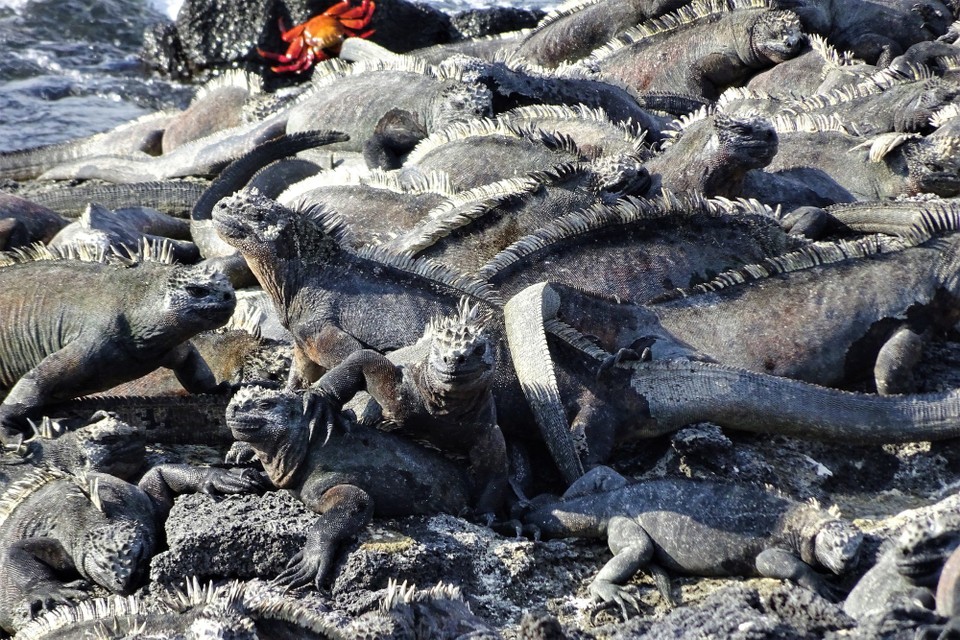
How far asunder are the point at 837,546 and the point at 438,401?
125cm

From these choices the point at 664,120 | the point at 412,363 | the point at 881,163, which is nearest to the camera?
the point at 412,363

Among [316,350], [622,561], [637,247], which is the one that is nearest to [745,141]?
[637,247]

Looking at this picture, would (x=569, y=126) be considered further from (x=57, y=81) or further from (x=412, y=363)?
(x=57, y=81)

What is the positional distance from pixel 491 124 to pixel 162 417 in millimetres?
2521

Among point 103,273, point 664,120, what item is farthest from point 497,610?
point 664,120

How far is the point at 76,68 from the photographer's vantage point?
41.5ft

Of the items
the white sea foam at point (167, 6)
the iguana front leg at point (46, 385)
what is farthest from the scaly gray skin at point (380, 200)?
the white sea foam at point (167, 6)

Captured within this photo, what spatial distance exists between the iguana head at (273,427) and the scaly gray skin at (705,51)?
15.1 feet

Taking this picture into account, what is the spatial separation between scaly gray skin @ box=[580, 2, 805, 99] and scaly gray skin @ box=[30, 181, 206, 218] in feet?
8.21

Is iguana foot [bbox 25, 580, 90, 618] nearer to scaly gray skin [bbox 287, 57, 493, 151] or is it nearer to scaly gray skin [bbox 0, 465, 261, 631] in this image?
scaly gray skin [bbox 0, 465, 261, 631]

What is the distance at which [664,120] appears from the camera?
770 centimetres

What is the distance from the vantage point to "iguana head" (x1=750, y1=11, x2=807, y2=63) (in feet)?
27.4

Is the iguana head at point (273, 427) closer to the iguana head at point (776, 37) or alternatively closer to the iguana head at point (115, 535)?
the iguana head at point (115, 535)

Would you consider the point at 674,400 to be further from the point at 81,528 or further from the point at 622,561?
the point at 81,528
